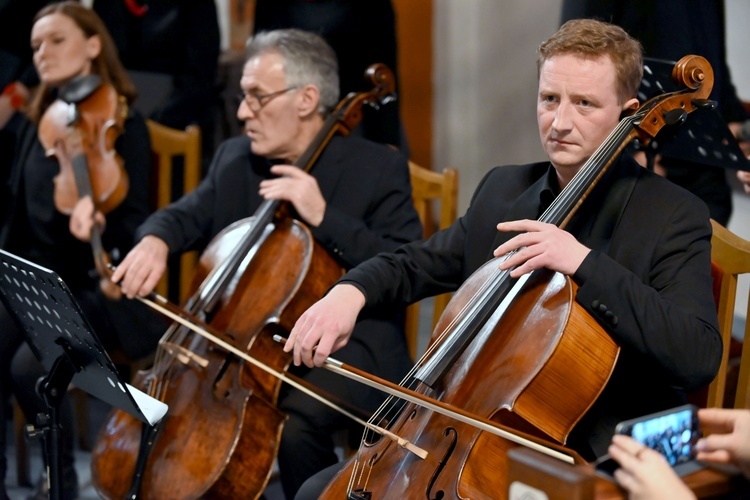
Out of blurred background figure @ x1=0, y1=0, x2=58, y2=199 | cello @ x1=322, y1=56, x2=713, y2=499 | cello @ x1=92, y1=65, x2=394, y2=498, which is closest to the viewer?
cello @ x1=322, y1=56, x2=713, y2=499

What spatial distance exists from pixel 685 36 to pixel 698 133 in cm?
43

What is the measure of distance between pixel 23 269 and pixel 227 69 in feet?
6.93

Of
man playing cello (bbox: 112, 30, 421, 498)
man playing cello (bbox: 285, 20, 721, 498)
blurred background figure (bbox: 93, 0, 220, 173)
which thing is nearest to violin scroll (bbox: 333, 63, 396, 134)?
man playing cello (bbox: 112, 30, 421, 498)

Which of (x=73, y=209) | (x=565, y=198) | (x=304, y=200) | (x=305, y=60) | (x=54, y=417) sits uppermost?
(x=305, y=60)

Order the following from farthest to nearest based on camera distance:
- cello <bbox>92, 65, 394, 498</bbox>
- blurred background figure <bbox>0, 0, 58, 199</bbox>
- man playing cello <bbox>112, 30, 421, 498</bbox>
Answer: blurred background figure <bbox>0, 0, 58, 199</bbox> → man playing cello <bbox>112, 30, 421, 498</bbox> → cello <bbox>92, 65, 394, 498</bbox>

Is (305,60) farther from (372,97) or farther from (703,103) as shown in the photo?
(703,103)

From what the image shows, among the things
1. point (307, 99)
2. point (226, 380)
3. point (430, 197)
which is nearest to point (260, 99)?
point (307, 99)

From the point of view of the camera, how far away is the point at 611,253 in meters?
1.50

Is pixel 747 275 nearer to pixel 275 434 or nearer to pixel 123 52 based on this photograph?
pixel 275 434

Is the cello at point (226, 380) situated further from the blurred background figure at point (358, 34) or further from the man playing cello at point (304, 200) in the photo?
the blurred background figure at point (358, 34)

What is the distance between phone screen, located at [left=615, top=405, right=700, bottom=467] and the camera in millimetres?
923

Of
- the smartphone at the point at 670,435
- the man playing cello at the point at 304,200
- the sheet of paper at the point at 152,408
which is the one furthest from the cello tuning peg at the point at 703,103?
the sheet of paper at the point at 152,408

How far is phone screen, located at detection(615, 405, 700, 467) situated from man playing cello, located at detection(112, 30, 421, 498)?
3.43 ft

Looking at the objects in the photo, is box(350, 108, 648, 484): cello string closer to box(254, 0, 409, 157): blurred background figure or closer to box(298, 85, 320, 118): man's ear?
box(298, 85, 320, 118): man's ear
